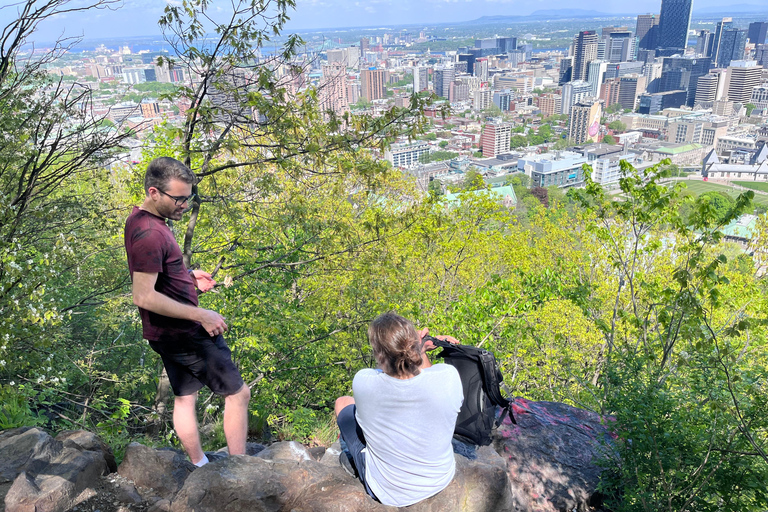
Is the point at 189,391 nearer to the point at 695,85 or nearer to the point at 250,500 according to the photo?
the point at 250,500

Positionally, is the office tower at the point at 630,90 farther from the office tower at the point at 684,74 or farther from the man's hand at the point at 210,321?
the man's hand at the point at 210,321

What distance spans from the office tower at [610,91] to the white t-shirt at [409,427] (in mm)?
176141

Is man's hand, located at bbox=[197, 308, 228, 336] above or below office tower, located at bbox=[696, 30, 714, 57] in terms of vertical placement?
below

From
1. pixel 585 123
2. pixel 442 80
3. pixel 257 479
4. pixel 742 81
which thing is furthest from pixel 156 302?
pixel 442 80

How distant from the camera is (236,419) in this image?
10.4 feet

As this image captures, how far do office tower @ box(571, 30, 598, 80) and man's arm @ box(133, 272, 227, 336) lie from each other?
653 feet

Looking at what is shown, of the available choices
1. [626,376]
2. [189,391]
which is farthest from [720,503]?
[189,391]

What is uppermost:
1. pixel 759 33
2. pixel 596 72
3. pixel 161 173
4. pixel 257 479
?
pixel 759 33

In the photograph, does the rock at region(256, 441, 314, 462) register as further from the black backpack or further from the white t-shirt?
the black backpack

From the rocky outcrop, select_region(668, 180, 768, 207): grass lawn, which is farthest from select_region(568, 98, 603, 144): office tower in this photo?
the rocky outcrop

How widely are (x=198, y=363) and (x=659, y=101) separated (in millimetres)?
173631

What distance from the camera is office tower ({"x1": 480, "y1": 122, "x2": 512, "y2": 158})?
115875mm

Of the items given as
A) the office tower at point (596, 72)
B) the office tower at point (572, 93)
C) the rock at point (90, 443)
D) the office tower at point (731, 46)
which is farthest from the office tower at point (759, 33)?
the rock at point (90, 443)

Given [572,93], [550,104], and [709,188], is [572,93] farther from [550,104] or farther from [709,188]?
[709,188]
